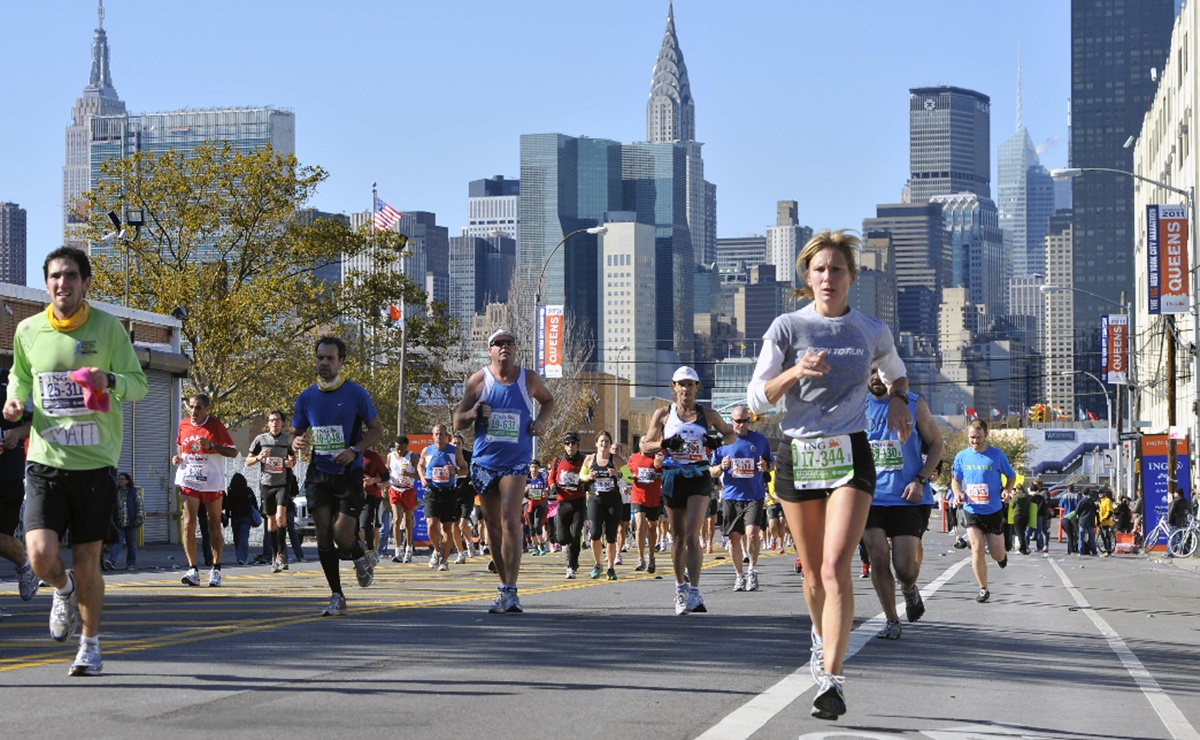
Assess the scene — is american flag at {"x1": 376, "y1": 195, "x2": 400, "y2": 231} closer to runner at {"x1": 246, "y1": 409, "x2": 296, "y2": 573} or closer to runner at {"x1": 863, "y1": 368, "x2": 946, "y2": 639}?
runner at {"x1": 246, "y1": 409, "x2": 296, "y2": 573}

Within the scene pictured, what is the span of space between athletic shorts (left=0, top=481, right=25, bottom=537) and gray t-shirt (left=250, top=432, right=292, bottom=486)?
5.96 m

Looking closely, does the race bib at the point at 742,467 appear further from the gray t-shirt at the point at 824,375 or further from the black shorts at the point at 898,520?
the gray t-shirt at the point at 824,375

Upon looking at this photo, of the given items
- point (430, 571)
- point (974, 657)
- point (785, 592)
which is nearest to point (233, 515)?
point (430, 571)

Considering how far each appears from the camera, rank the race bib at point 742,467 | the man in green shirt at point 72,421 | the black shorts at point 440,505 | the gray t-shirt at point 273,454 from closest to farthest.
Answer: the man in green shirt at point 72,421 < the race bib at point 742,467 < the gray t-shirt at point 273,454 < the black shorts at point 440,505

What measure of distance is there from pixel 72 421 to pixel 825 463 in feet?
11.5

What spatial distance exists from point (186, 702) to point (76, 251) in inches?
96.1

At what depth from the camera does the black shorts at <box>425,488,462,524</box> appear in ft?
74.8

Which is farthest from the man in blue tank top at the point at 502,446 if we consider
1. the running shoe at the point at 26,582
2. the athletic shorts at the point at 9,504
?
the running shoe at the point at 26,582

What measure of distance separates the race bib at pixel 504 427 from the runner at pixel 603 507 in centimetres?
652

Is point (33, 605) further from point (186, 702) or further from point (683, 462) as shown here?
point (186, 702)

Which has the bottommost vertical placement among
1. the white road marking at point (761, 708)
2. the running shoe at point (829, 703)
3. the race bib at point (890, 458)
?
the white road marking at point (761, 708)

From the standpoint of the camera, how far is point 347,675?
8.48 meters

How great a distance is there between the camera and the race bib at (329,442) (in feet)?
41.1

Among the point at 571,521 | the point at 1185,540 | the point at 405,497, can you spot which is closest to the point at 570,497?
the point at 571,521
